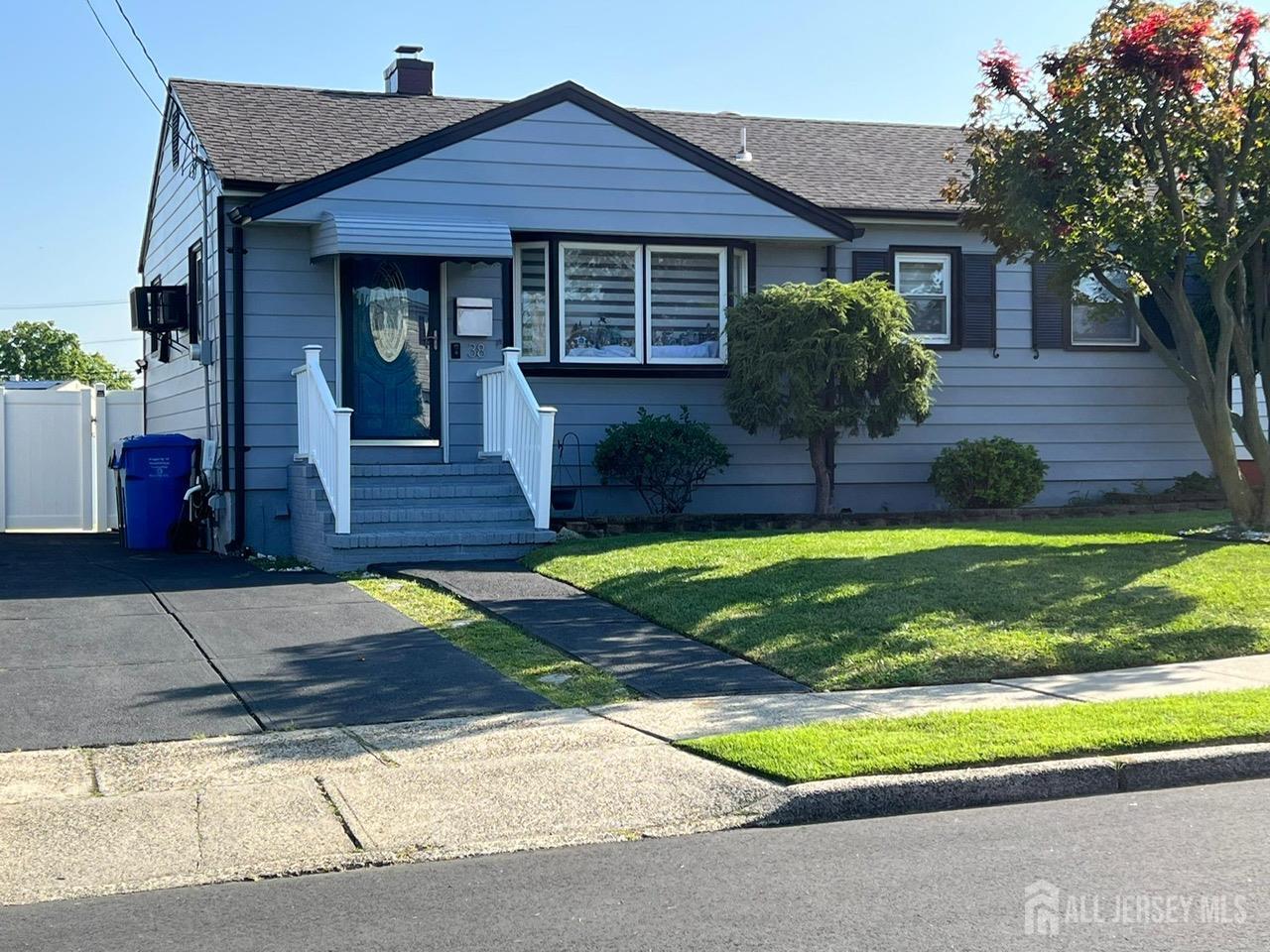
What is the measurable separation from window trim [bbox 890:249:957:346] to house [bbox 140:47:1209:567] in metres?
0.03

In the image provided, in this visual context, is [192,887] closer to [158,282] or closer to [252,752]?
[252,752]

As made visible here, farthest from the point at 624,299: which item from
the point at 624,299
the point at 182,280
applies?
the point at 182,280

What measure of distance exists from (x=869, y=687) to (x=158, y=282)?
14295 mm

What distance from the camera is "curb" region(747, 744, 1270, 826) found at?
5816 mm

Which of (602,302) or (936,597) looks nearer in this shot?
(936,597)

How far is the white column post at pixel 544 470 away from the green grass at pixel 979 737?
636 centimetres

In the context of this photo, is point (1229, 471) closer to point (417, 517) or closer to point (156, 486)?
point (417, 517)

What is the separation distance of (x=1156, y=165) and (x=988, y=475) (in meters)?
4.38

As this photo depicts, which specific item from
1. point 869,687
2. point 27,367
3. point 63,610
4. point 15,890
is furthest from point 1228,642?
point 27,367

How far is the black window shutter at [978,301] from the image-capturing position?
16.6 m

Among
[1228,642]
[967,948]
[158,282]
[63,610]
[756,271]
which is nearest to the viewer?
[967,948]

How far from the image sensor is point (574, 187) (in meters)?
15.2

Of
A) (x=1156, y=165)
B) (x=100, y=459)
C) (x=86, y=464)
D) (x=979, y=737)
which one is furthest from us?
(x=100, y=459)

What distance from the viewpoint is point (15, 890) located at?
4895 mm
